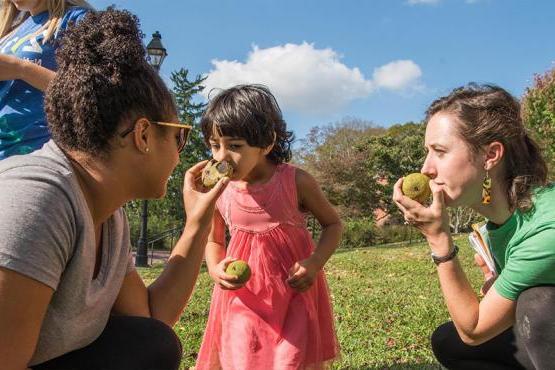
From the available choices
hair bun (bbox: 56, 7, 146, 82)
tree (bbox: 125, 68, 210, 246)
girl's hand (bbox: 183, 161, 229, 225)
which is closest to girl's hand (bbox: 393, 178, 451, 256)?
girl's hand (bbox: 183, 161, 229, 225)

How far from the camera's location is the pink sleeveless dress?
9.65ft

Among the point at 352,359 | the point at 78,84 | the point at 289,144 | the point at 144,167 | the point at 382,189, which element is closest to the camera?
the point at 78,84

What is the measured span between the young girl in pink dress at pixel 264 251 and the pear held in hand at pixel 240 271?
0.22ft

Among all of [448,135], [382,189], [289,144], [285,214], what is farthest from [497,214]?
[382,189]

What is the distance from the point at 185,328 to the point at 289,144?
279 centimetres

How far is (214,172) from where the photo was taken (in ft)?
8.64

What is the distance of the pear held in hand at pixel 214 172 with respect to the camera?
8.38 feet

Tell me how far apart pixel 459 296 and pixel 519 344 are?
52 centimetres

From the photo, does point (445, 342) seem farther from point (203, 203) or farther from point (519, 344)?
point (203, 203)

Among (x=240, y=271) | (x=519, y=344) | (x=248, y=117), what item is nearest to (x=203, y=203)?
(x=240, y=271)

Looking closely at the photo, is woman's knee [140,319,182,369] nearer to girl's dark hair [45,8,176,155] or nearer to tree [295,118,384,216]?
girl's dark hair [45,8,176,155]

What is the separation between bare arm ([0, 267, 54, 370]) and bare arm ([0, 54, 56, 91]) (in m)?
1.19

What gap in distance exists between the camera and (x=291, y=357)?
112 inches

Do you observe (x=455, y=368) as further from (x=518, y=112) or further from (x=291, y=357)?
(x=518, y=112)
